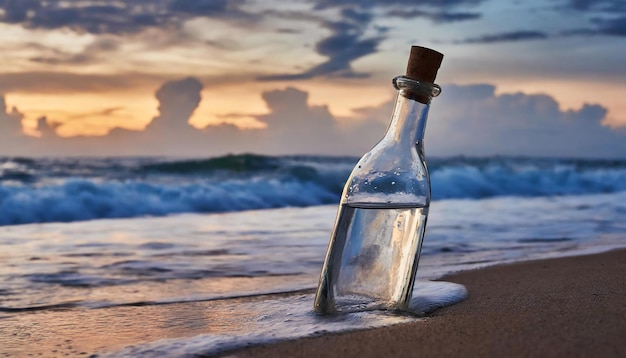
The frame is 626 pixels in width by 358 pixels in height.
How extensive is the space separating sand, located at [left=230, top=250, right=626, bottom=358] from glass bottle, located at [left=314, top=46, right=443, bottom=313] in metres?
0.19

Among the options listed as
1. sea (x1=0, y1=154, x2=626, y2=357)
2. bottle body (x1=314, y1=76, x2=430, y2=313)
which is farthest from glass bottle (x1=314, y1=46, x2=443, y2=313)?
sea (x1=0, y1=154, x2=626, y2=357)

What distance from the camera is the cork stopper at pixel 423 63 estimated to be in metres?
2.01

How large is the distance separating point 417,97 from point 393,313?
630 mm

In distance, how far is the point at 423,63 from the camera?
2016 mm

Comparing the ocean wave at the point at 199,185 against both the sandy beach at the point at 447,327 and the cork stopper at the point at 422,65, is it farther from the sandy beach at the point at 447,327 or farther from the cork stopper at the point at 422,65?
the cork stopper at the point at 422,65

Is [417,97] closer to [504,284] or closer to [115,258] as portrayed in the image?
[504,284]

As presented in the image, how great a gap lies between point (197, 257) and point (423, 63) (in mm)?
2877

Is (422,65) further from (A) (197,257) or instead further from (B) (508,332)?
(A) (197,257)

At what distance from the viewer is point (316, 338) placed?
1.96 meters

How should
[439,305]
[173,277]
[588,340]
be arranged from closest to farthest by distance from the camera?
[588,340] < [439,305] < [173,277]

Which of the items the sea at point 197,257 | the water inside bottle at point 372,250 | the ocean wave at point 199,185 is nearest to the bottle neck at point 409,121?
the water inside bottle at point 372,250

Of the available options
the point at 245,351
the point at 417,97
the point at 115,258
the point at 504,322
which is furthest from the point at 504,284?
the point at 115,258

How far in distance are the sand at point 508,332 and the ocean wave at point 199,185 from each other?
729 centimetres

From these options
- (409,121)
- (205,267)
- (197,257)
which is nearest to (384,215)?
(409,121)
